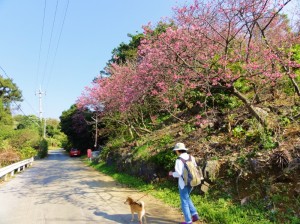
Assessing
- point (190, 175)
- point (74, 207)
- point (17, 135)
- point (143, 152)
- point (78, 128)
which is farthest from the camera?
point (78, 128)

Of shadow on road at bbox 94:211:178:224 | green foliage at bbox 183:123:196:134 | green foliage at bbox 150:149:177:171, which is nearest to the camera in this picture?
shadow on road at bbox 94:211:178:224

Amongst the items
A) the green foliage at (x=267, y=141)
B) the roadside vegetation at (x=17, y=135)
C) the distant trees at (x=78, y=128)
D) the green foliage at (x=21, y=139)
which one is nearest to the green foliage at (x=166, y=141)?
the green foliage at (x=267, y=141)

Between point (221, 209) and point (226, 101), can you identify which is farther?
point (226, 101)

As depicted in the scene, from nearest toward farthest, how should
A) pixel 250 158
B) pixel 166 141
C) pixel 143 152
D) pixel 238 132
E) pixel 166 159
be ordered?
1. pixel 250 158
2. pixel 238 132
3. pixel 166 159
4. pixel 166 141
5. pixel 143 152

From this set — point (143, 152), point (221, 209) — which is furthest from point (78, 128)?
point (221, 209)

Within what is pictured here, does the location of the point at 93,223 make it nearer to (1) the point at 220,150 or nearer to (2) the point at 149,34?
(1) the point at 220,150

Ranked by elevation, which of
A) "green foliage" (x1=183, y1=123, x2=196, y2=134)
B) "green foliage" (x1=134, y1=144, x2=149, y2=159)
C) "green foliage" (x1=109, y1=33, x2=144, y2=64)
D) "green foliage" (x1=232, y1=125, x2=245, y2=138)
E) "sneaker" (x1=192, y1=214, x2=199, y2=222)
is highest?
"green foliage" (x1=109, y1=33, x2=144, y2=64)

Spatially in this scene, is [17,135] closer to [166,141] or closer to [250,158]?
[166,141]

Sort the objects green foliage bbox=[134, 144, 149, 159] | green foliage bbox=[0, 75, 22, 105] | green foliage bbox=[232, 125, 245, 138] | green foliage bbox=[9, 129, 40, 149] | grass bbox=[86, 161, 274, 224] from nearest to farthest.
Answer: grass bbox=[86, 161, 274, 224], green foliage bbox=[232, 125, 245, 138], green foliage bbox=[134, 144, 149, 159], green foliage bbox=[9, 129, 40, 149], green foliage bbox=[0, 75, 22, 105]

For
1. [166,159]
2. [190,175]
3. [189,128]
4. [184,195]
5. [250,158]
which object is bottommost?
[184,195]

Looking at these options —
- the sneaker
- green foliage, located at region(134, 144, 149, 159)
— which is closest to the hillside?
green foliage, located at region(134, 144, 149, 159)

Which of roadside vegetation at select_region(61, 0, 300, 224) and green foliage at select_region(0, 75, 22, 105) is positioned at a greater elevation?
green foliage at select_region(0, 75, 22, 105)

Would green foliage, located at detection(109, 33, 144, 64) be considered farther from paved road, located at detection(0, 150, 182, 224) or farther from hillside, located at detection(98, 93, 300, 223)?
paved road, located at detection(0, 150, 182, 224)

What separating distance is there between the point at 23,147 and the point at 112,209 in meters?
30.0
